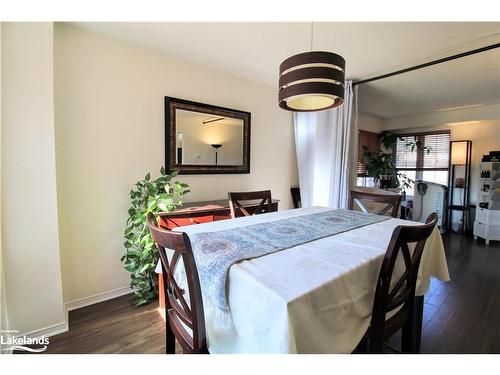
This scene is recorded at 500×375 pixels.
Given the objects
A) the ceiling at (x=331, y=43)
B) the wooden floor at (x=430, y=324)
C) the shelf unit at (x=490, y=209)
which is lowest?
the wooden floor at (x=430, y=324)

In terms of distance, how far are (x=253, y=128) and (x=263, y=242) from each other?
7.30 feet

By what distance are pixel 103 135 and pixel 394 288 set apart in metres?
2.39

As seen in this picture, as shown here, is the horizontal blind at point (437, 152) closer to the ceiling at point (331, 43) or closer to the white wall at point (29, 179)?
the ceiling at point (331, 43)

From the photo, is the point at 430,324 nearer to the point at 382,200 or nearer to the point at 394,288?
the point at 382,200

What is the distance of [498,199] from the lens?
13.2ft

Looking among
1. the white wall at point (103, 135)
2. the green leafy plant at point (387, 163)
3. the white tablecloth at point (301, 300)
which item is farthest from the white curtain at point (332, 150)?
the white tablecloth at point (301, 300)

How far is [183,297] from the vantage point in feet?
3.61

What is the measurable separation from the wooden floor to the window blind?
3080mm

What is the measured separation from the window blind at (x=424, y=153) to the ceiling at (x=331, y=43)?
78.9 inches

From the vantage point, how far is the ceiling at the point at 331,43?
77.6 inches

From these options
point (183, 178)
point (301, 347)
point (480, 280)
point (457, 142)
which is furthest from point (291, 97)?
point (457, 142)

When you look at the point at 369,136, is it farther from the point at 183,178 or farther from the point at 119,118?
the point at 119,118

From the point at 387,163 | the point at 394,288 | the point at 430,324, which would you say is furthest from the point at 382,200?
the point at 387,163

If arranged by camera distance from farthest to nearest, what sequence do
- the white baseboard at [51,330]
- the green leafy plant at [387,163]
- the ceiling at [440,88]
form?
the green leafy plant at [387,163], the ceiling at [440,88], the white baseboard at [51,330]
